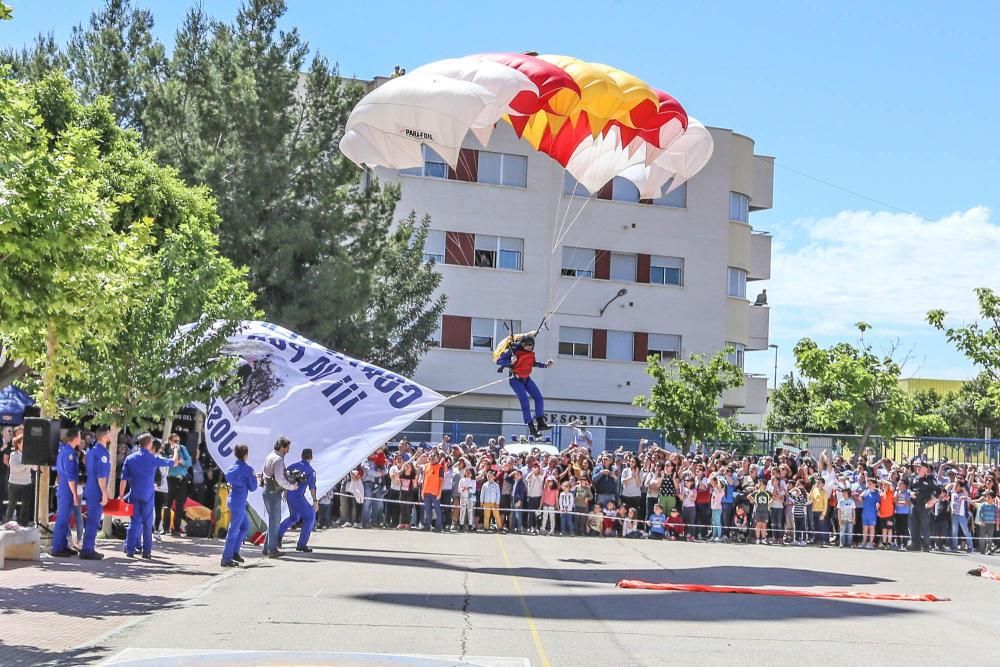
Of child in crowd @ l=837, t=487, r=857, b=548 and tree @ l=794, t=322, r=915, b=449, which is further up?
tree @ l=794, t=322, r=915, b=449

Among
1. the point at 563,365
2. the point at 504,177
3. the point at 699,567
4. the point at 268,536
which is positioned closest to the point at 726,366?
the point at 563,365

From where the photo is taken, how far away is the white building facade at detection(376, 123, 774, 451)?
145 feet

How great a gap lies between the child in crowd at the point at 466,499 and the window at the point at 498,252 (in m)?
18.7

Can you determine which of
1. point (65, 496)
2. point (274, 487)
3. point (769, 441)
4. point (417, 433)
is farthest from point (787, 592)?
point (417, 433)

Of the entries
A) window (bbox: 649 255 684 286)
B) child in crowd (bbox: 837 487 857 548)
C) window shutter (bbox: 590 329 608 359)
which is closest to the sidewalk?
child in crowd (bbox: 837 487 857 548)

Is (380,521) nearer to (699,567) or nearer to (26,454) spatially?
(699,567)

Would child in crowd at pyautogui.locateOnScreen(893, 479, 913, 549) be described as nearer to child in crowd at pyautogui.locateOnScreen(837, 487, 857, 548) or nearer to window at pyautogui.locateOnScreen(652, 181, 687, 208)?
child in crowd at pyautogui.locateOnScreen(837, 487, 857, 548)

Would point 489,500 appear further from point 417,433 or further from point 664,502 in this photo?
point 417,433

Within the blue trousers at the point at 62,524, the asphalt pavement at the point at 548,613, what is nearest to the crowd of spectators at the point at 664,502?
the asphalt pavement at the point at 548,613

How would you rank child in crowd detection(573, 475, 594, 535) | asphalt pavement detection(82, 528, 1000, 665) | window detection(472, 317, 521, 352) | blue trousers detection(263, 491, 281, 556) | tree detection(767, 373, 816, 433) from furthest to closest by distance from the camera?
tree detection(767, 373, 816, 433)
window detection(472, 317, 521, 352)
child in crowd detection(573, 475, 594, 535)
blue trousers detection(263, 491, 281, 556)
asphalt pavement detection(82, 528, 1000, 665)

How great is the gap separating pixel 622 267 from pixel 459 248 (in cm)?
676

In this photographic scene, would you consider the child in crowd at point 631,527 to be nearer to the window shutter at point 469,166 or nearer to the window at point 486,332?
the window at point 486,332

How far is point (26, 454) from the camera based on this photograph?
16.3 meters

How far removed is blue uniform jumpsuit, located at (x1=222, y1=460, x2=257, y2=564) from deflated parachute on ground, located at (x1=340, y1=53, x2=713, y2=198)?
220 inches
